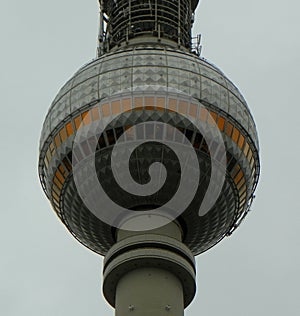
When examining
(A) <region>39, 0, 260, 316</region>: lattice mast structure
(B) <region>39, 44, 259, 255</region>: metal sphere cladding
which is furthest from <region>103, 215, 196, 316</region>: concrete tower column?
(B) <region>39, 44, 259, 255</region>: metal sphere cladding

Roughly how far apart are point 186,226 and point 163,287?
5662mm

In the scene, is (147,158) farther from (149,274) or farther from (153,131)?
(149,274)

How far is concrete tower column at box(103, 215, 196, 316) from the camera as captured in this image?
4366 cm

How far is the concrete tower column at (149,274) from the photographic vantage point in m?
43.7

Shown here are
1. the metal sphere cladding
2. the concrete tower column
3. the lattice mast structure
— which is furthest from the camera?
the metal sphere cladding

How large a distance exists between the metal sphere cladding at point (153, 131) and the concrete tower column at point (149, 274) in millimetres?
3064

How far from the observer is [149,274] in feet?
147

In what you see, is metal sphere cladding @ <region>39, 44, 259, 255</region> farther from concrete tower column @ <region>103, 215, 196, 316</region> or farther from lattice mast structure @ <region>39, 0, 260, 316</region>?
concrete tower column @ <region>103, 215, 196, 316</region>

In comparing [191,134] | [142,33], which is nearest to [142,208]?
[191,134]

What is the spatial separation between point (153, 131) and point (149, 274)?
7811 mm

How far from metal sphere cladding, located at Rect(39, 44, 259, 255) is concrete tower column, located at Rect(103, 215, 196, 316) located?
306 centimetres

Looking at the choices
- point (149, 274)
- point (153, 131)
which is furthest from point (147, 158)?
point (149, 274)

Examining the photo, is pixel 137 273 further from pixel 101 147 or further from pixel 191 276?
pixel 101 147

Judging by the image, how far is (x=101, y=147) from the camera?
46.6 m
